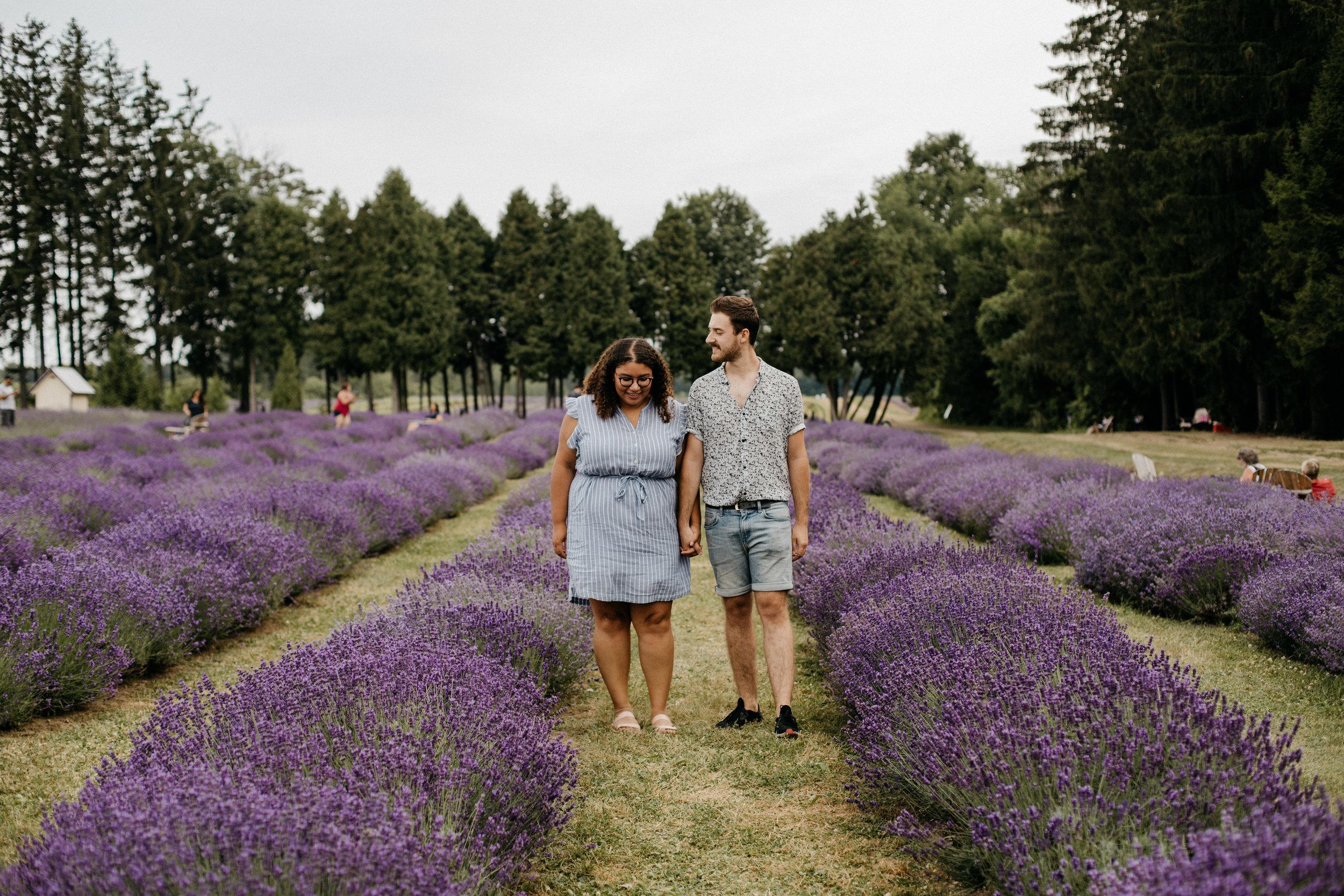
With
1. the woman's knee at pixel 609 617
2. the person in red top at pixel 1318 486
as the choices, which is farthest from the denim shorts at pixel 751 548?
the person in red top at pixel 1318 486

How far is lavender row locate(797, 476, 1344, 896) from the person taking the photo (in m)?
1.82

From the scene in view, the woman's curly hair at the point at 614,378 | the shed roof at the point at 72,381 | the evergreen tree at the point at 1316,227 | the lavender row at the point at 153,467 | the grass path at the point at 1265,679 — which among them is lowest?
the grass path at the point at 1265,679

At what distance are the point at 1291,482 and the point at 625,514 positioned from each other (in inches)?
314

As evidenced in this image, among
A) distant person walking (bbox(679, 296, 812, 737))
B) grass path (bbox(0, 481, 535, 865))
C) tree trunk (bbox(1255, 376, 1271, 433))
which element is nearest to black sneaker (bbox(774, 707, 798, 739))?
distant person walking (bbox(679, 296, 812, 737))

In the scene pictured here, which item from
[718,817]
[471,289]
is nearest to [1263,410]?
[718,817]

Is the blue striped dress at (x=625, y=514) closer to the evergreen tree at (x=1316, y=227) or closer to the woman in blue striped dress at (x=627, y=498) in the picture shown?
the woman in blue striped dress at (x=627, y=498)

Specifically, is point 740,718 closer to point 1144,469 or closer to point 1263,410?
point 1144,469

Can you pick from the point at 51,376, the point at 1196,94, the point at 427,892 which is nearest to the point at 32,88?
the point at 51,376

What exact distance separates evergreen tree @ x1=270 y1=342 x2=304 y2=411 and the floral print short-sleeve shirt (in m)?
41.9

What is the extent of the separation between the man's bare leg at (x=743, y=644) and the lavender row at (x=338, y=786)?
2.82ft

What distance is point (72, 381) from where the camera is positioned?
33.1m

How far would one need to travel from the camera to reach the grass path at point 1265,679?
147 inches

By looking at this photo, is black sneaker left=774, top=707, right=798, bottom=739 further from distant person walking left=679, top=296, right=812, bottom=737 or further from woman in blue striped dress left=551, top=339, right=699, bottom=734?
woman in blue striped dress left=551, top=339, right=699, bottom=734

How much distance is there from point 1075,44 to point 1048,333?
8170mm
